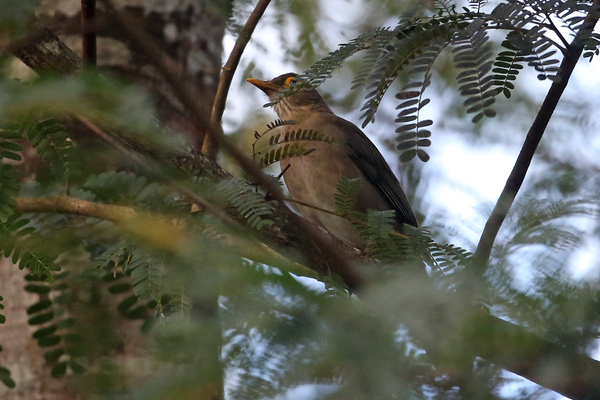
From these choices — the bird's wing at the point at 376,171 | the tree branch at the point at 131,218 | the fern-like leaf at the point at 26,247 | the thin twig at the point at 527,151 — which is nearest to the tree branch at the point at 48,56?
the tree branch at the point at 131,218

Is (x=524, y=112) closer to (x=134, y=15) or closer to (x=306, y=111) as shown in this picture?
(x=306, y=111)

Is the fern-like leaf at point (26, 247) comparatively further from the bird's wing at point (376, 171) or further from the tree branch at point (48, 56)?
the bird's wing at point (376, 171)

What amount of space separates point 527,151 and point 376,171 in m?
2.00

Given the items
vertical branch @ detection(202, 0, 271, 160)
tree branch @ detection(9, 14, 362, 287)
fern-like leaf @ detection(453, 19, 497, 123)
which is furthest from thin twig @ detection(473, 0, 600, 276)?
vertical branch @ detection(202, 0, 271, 160)

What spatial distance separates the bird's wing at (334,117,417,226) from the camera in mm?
4398

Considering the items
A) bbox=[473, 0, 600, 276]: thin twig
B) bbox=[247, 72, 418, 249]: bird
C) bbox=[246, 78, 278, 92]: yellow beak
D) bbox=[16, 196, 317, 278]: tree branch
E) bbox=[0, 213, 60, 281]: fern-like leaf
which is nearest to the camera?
bbox=[16, 196, 317, 278]: tree branch

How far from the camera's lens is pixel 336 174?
14.0 ft

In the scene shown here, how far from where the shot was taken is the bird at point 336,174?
4.23 meters

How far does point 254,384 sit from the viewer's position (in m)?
0.91

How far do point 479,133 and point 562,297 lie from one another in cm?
374

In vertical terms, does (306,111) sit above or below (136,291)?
above

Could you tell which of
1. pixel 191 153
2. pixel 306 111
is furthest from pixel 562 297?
pixel 306 111

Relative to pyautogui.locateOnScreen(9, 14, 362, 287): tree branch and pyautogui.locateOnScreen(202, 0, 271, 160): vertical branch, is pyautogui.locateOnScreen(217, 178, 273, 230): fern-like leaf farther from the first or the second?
pyautogui.locateOnScreen(202, 0, 271, 160): vertical branch

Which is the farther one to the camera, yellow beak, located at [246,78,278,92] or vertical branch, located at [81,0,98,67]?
yellow beak, located at [246,78,278,92]
